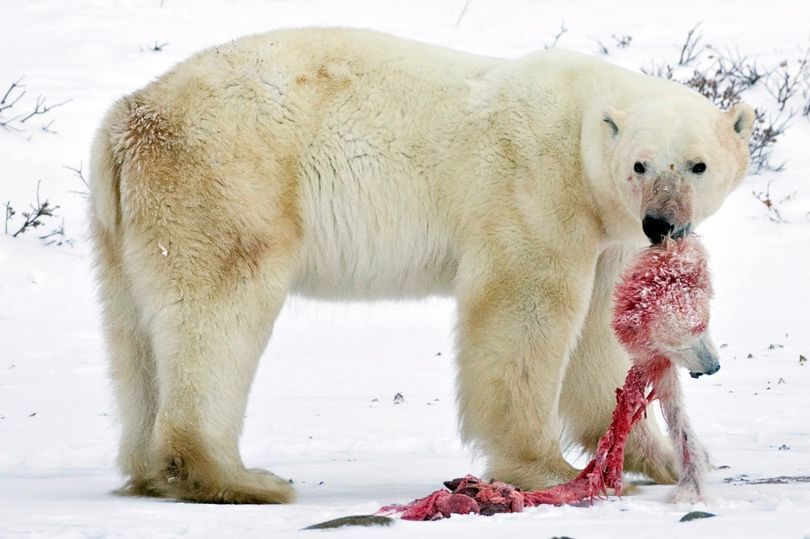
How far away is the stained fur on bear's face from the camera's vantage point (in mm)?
4078

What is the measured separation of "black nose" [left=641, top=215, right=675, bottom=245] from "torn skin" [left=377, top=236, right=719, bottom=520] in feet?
0.16

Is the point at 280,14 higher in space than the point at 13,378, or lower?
higher

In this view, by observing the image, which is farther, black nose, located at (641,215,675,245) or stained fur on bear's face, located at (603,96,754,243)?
stained fur on bear's face, located at (603,96,754,243)

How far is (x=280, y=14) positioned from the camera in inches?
459

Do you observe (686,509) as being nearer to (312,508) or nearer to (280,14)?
(312,508)

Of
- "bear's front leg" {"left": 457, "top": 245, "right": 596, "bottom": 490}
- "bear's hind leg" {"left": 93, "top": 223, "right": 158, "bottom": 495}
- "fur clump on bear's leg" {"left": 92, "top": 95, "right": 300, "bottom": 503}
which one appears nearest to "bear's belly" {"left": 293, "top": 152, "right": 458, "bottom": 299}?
"fur clump on bear's leg" {"left": 92, "top": 95, "right": 300, "bottom": 503}

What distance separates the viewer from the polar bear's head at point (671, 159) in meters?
4.05

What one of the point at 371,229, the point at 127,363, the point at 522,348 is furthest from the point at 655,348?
the point at 127,363

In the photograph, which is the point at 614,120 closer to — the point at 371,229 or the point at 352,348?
the point at 371,229

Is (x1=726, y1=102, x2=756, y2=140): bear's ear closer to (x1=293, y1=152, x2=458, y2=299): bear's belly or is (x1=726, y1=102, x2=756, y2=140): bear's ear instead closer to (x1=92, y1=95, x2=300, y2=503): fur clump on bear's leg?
(x1=293, y1=152, x2=458, y2=299): bear's belly

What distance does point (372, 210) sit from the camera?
15.3ft

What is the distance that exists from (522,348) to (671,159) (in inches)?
31.1

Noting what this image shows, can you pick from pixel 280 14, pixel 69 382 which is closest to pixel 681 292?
pixel 69 382

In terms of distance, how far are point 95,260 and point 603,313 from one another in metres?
1.82
